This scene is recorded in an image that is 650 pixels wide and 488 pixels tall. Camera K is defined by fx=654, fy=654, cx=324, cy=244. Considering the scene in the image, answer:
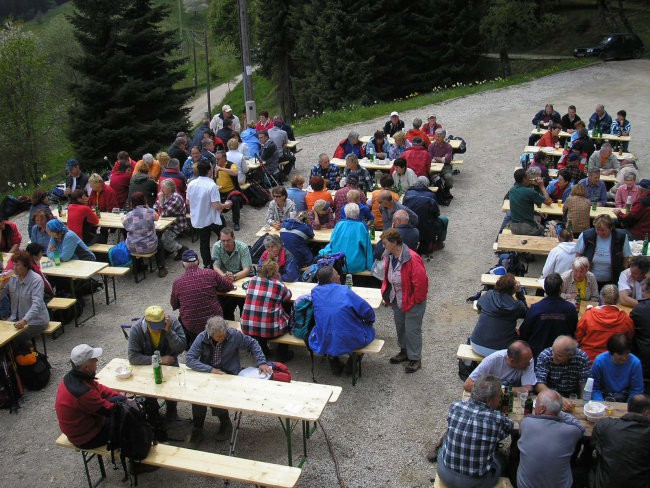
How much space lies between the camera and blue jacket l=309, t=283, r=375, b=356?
747 cm

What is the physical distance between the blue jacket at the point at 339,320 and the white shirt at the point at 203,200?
373cm

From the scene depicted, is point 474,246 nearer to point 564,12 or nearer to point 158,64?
point 158,64

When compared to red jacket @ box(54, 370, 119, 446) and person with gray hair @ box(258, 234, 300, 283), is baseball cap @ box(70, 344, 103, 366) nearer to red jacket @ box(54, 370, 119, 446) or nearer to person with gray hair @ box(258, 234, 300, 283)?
red jacket @ box(54, 370, 119, 446)

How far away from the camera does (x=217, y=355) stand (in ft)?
22.4

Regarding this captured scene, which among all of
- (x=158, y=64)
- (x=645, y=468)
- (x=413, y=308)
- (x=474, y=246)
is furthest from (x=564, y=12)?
(x=645, y=468)

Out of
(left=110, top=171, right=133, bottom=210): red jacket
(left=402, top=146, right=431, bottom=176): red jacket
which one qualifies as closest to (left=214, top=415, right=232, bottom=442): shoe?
(left=110, top=171, right=133, bottom=210): red jacket

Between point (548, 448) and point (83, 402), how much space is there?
404 centimetres

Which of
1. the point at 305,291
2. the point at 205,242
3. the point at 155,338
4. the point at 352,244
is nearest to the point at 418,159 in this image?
the point at 352,244

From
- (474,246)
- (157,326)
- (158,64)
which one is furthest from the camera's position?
(158,64)

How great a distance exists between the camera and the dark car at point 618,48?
28641 mm

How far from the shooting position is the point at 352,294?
755cm

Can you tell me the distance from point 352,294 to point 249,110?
11.9 m

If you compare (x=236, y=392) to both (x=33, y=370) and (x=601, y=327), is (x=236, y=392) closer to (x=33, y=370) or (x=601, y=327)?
(x=33, y=370)

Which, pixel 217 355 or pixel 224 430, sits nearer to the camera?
pixel 217 355
